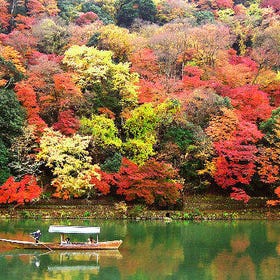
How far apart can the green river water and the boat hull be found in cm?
39

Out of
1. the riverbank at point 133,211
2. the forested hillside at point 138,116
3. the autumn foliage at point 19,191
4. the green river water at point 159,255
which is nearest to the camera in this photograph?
the green river water at point 159,255

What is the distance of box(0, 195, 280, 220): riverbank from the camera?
34469mm

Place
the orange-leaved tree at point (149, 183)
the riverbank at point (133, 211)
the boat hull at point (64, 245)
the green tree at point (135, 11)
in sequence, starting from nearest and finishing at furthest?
the boat hull at point (64, 245) → the riverbank at point (133, 211) → the orange-leaved tree at point (149, 183) → the green tree at point (135, 11)

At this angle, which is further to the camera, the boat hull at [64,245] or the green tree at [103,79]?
the green tree at [103,79]

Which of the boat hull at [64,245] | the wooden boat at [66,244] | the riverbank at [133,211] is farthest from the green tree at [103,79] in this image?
the boat hull at [64,245]

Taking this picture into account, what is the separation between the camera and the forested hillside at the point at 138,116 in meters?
36.0

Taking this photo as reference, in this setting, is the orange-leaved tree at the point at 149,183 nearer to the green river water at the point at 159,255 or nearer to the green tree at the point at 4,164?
the green river water at the point at 159,255

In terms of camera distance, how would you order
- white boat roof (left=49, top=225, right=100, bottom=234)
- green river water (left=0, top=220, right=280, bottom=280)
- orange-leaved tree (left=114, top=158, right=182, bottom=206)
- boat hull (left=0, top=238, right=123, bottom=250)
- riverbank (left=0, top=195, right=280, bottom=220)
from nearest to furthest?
green river water (left=0, top=220, right=280, bottom=280) < boat hull (left=0, top=238, right=123, bottom=250) < white boat roof (left=49, top=225, right=100, bottom=234) < riverbank (left=0, top=195, right=280, bottom=220) < orange-leaved tree (left=114, top=158, right=182, bottom=206)

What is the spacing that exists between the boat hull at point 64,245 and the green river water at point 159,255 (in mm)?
388

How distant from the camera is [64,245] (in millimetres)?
23500

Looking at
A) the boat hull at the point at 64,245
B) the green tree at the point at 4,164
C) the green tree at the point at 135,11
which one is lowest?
the boat hull at the point at 64,245

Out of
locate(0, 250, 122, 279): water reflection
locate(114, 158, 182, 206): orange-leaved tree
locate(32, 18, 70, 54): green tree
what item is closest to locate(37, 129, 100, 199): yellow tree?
locate(114, 158, 182, 206): orange-leaved tree

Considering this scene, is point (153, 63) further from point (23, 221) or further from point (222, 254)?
point (222, 254)

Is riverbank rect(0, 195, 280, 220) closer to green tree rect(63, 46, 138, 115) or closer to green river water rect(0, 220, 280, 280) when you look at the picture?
green river water rect(0, 220, 280, 280)
